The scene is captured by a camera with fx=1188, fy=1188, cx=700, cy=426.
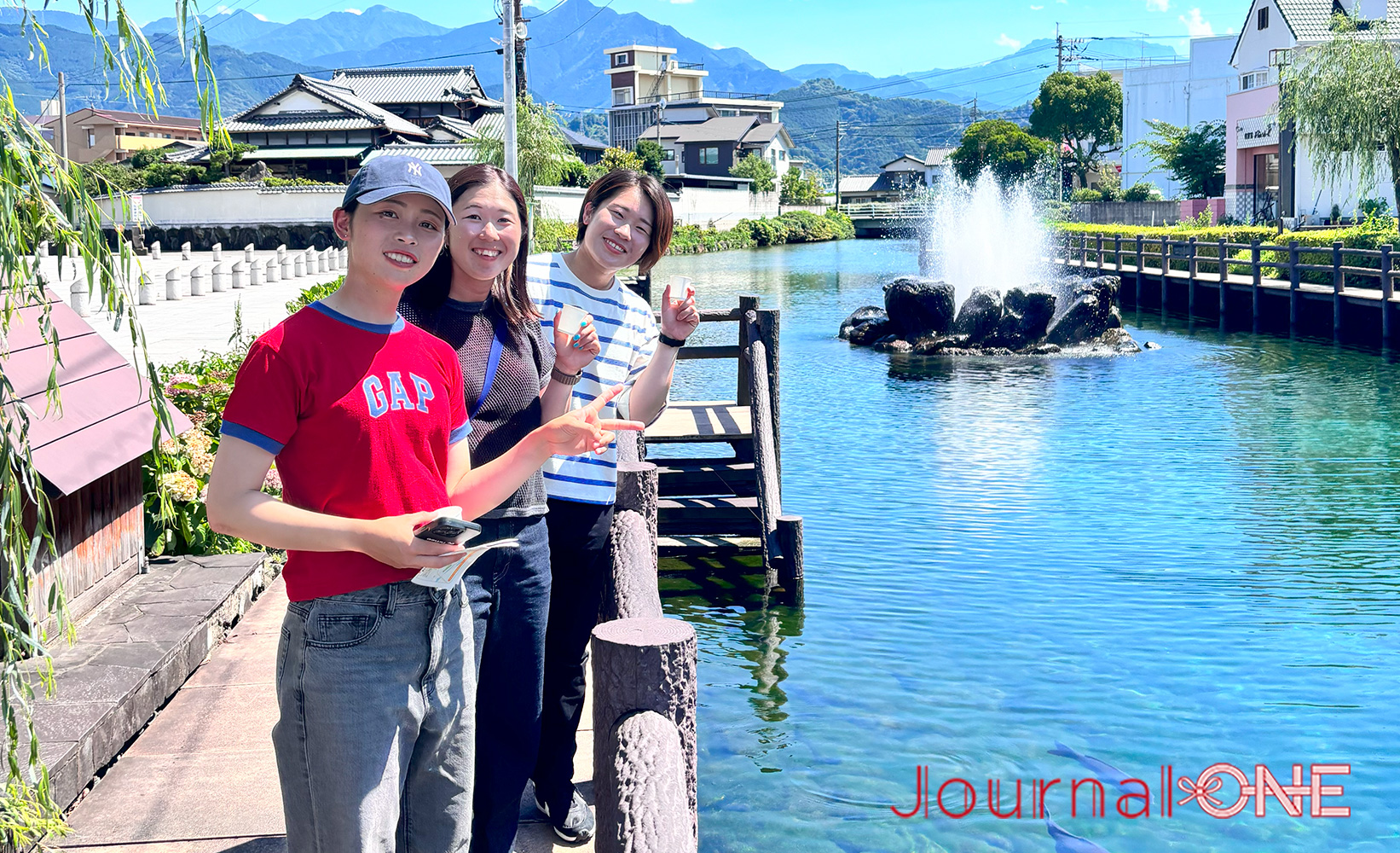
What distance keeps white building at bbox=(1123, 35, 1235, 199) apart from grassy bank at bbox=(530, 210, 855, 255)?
804 inches

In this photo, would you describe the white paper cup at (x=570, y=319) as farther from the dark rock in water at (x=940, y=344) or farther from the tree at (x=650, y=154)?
the tree at (x=650, y=154)

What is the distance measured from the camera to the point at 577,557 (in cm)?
343

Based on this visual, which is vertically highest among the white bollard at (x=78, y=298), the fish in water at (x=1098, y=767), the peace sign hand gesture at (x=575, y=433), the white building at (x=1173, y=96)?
the white building at (x=1173, y=96)

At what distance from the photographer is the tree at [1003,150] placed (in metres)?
65.4

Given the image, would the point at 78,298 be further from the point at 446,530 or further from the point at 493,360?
the point at 446,530

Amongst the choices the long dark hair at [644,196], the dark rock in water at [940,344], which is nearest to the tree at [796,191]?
the dark rock in water at [940,344]

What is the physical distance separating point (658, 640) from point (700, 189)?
71.9m

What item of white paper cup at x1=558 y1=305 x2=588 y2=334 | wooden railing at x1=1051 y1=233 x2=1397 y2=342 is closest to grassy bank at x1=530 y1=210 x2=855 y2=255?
wooden railing at x1=1051 y1=233 x2=1397 y2=342

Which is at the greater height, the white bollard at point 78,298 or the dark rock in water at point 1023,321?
the white bollard at point 78,298

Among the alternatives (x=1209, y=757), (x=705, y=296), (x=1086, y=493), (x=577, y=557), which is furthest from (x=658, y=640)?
(x=705, y=296)

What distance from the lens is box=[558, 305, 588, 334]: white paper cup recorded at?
9.65 ft

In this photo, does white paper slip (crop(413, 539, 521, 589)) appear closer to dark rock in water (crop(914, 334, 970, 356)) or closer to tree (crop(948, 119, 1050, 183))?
dark rock in water (crop(914, 334, 970, 356))

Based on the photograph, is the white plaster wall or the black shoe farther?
the white plaster wall

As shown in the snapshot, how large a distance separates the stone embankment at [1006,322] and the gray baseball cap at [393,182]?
66.9 ft
